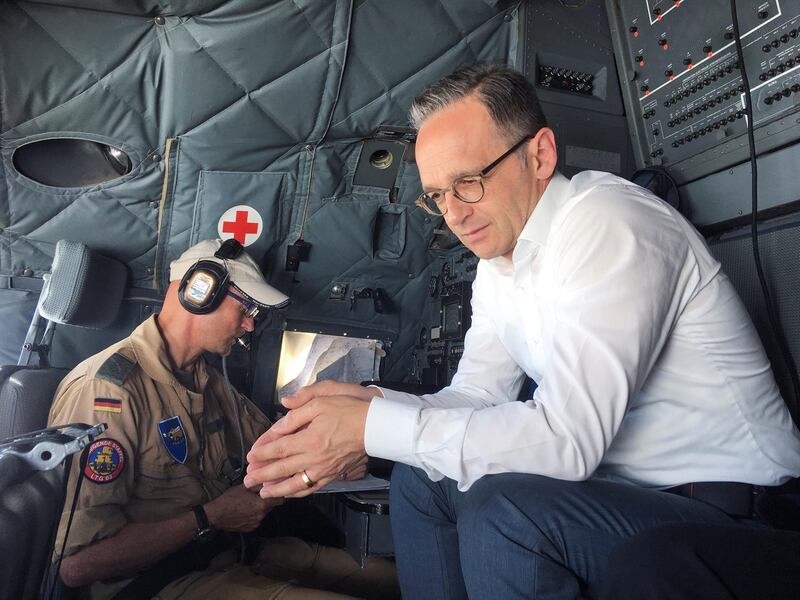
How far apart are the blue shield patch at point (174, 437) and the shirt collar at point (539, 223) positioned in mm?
1138

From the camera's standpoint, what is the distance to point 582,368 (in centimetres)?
88

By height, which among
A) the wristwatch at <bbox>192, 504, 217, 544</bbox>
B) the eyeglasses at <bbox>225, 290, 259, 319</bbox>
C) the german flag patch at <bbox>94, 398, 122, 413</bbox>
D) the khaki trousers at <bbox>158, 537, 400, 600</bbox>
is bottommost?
the khaki trousers at <bbox>158, 537, 400, 600</bbox>

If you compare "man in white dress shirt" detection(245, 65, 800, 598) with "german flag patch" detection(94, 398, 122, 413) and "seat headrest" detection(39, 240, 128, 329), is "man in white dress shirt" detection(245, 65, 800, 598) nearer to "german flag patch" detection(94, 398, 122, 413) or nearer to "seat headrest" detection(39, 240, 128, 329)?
"german flag patch" detection(94, 398, 122, 413)

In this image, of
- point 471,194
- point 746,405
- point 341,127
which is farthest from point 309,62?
point 746,405

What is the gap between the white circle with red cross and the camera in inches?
86.4

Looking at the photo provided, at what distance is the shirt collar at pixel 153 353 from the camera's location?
1.76 metres

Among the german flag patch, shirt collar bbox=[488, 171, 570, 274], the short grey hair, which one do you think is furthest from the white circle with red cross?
shirt collar bbox=[488, 171, 570, 274]

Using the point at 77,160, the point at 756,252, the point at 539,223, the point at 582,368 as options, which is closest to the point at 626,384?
the point at 582,368

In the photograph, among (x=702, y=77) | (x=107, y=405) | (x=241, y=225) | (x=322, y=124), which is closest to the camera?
(x=107, y=405)

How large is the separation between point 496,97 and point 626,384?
27.1 inches

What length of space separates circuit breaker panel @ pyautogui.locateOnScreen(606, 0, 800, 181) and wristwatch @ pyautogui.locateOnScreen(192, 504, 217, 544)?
1.76 meters

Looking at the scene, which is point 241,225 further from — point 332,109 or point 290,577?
point 290,577

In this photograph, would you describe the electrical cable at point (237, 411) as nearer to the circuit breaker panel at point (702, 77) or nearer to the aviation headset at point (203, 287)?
the aviation headset at point (203, 287)

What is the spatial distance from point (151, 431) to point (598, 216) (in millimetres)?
1361
